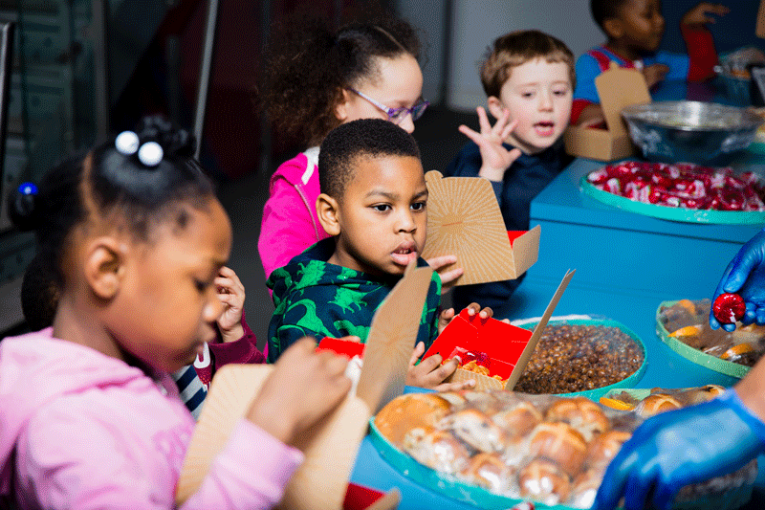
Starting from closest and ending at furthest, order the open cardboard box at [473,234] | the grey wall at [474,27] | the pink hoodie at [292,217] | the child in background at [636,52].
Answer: the open cardboard box at [473,234] < the pink hoodie at [292,217] < the child in background at [636,52] < the grey wall at [474,27]

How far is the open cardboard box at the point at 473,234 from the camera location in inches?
62.0

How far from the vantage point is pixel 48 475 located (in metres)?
0.74

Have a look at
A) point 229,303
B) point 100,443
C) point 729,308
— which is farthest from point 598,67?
point 100,443

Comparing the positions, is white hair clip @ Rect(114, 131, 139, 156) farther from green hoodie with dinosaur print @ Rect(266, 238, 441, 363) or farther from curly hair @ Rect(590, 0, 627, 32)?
curly hair @ Rect(590, 0, 627, 32)

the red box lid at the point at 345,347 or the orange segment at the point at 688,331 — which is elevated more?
the red box lid at the point at 345,347

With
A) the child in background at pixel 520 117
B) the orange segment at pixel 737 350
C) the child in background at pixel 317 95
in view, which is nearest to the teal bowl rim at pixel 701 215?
the child in background at pixel 520 117

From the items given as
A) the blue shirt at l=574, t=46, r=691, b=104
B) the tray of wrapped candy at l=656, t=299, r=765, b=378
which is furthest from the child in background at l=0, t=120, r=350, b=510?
the blue shirt at l=574, t=46, r=691, b=104

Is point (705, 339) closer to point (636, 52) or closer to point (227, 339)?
point (227, 339)

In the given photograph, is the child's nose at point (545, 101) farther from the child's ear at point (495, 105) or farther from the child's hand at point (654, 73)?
the child's hand at point (654, 73)

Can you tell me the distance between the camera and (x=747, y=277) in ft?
4.47

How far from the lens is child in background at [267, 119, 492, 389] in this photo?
1.37m

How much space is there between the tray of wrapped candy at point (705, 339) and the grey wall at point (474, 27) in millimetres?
5766

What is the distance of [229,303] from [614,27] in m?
3.08

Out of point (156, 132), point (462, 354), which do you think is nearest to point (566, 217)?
point (462, 354)
